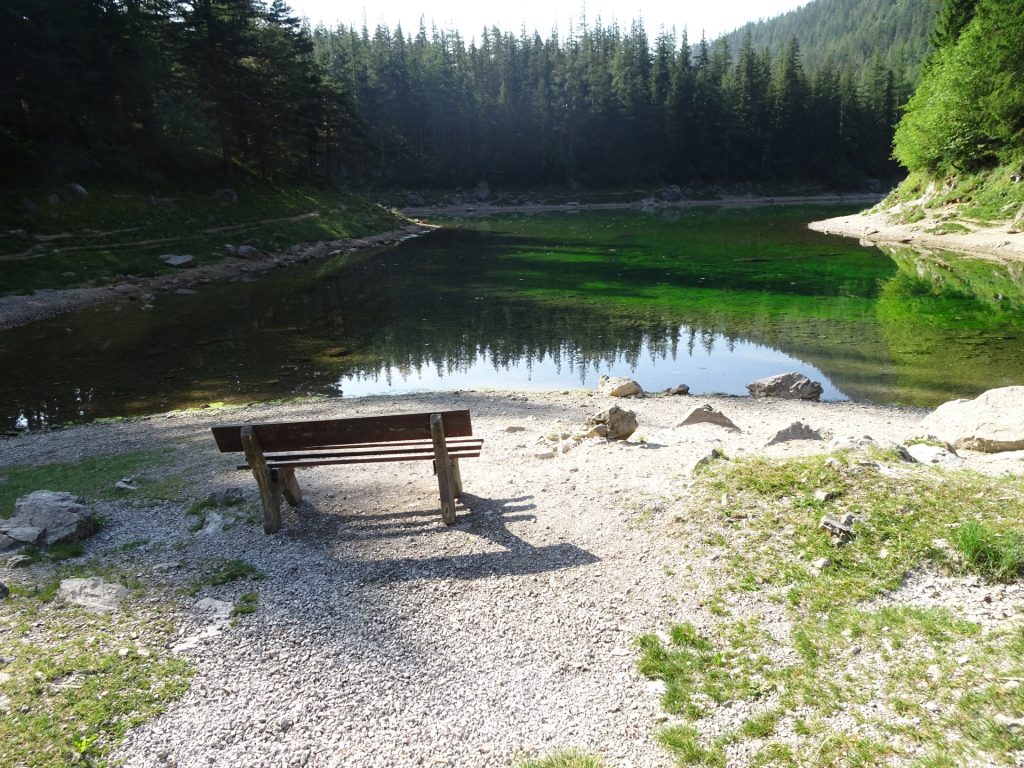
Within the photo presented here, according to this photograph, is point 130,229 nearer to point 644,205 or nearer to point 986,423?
point 986,423

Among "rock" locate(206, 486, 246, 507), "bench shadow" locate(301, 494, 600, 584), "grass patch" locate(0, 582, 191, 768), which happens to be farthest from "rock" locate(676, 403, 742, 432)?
Result: "grass patch" locate(0, 582, 191, 768)

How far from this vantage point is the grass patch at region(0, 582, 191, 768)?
501cm

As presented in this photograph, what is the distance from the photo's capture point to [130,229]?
43.5 m

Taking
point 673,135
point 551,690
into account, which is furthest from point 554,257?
point 673,135

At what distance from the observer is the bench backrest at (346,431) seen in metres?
8.30

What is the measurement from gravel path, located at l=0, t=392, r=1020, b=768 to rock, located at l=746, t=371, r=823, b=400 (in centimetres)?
711

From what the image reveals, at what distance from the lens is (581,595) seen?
6.99 metres

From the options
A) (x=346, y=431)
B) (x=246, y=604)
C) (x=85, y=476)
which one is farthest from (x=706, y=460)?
(x=85, y=476)

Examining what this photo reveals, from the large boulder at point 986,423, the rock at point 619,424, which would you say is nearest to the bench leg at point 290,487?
the rock at point 619,424

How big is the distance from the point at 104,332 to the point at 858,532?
3053 centimetres

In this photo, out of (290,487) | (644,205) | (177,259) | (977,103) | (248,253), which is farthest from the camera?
(644,205)

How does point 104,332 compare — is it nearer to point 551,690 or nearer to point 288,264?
point 288,264

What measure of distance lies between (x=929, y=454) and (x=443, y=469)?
7.10 m

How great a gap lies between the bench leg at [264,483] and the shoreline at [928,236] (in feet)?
148
